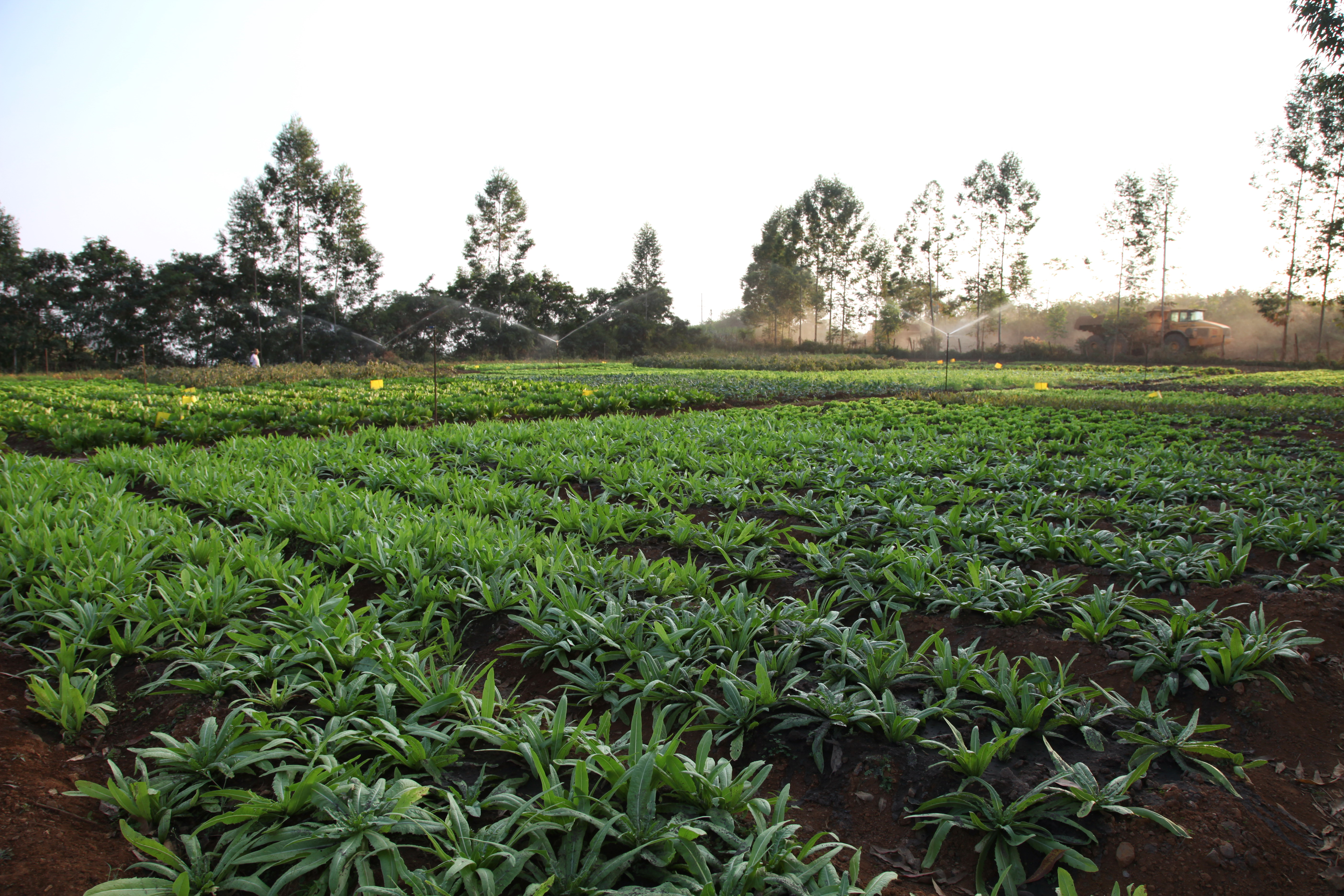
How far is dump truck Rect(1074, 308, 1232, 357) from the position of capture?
31766mm

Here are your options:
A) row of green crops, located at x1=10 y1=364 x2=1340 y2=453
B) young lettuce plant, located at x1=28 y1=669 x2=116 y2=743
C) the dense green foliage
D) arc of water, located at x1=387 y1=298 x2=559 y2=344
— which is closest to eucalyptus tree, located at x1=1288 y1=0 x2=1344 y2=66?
row of green crops, located at x1=10 y1=364 x2=1340 y2=453

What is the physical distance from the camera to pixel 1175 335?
32219 millimetres

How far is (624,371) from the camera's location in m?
24.0

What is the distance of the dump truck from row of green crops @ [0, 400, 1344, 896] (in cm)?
3355

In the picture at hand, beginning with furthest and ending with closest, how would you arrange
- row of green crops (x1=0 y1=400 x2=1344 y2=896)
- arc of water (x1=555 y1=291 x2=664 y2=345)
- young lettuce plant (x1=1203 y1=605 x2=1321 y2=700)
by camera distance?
arc of water (x1=555 y1=291 x2=664 y2=345) < young lettuce plant (x1=1203 y1=605 x2=1321 y2=700) < row of green crops (x1=0 y1=400 x2=1344 y2=896)

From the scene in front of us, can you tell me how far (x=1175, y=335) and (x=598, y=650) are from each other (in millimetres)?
39674

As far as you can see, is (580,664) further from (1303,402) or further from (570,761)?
(1303,402)

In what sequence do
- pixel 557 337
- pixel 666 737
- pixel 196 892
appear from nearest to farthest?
pixel 196 892, pixel 666 737, pixel 557 337

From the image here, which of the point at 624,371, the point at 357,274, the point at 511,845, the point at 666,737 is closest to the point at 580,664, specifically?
the point at 666,737

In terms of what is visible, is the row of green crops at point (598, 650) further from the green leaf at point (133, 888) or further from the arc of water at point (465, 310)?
the arc of water at point (465, 310)

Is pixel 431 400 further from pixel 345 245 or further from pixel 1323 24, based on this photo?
pixel 345 245

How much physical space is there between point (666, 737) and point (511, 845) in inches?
26.1

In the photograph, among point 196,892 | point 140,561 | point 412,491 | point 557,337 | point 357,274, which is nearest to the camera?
point 196,892

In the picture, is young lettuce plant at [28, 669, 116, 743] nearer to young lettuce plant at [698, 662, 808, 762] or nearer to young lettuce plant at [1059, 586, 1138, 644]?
young lettuce plant at [698, 662, 808, 762]
